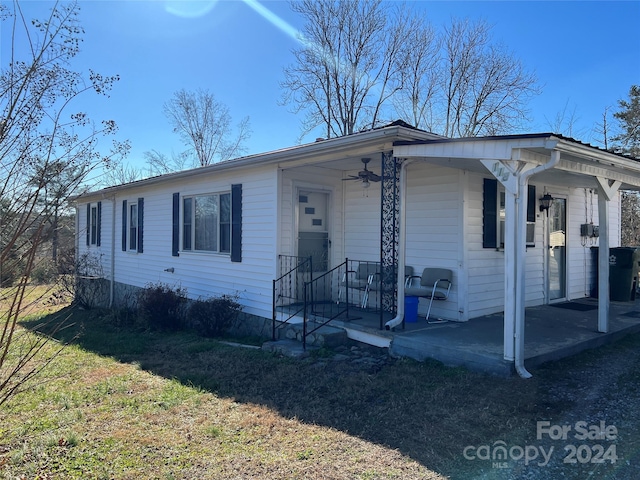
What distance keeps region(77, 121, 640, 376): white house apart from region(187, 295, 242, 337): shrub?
377 mm

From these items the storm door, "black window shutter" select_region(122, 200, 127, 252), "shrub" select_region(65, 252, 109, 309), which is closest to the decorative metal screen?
the storm door

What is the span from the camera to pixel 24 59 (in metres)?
2.71

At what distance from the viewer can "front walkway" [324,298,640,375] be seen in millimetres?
4738

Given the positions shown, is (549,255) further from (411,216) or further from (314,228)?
(314,228)

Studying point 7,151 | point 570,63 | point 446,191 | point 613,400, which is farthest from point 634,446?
point 570,63

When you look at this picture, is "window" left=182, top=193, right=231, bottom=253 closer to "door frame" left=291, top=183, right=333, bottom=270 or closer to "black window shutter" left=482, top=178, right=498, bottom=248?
"door frame" left=291, top=183, right=333, bottom=270

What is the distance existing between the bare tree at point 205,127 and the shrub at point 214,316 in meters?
18.5

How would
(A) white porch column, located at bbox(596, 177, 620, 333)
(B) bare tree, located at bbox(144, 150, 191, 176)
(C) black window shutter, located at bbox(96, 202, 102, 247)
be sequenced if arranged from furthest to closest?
1. (B) bare tree, located at bbox(144, 150, 191, 176)
2. (C) black window shutter, located at bbox(96, 202, 102, 247)
3. (A) white porch column, located at bbox(596, 177, 620, 333)

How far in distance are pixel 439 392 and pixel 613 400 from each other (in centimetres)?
149

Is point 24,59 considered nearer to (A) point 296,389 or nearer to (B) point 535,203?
(A) point 296,389

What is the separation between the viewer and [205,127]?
82.7ft

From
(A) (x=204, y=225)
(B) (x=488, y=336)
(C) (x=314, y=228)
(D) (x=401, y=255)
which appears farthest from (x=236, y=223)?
(B) (x=488, y=336)

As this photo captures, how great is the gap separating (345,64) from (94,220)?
12185 mm

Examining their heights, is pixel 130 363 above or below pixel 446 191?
below
